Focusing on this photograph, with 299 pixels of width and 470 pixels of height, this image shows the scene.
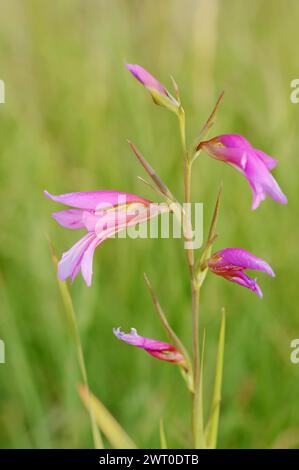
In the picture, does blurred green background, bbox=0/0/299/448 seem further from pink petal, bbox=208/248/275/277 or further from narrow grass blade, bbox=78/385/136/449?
pink petal, bbox=208/248/275/277

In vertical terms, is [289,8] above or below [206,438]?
above

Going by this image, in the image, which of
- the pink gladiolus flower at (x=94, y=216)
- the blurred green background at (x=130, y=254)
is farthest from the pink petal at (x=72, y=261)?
the blurred green background at (x=130, y=254)

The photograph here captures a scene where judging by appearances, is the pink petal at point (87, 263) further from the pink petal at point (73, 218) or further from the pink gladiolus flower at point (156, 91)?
the pink gladiolus flower at point (156, 91)

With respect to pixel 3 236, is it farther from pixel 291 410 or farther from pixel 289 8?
pixel 289 8

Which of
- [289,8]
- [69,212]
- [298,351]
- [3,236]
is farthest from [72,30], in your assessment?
[69,212]

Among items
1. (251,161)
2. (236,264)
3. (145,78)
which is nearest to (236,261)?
(236,264)

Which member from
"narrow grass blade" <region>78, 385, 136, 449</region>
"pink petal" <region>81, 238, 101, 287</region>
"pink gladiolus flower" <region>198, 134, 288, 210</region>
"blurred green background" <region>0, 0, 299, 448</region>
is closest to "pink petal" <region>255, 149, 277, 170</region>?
"pink gladiolus flower" <region>198, 134, 288, 210</region>
